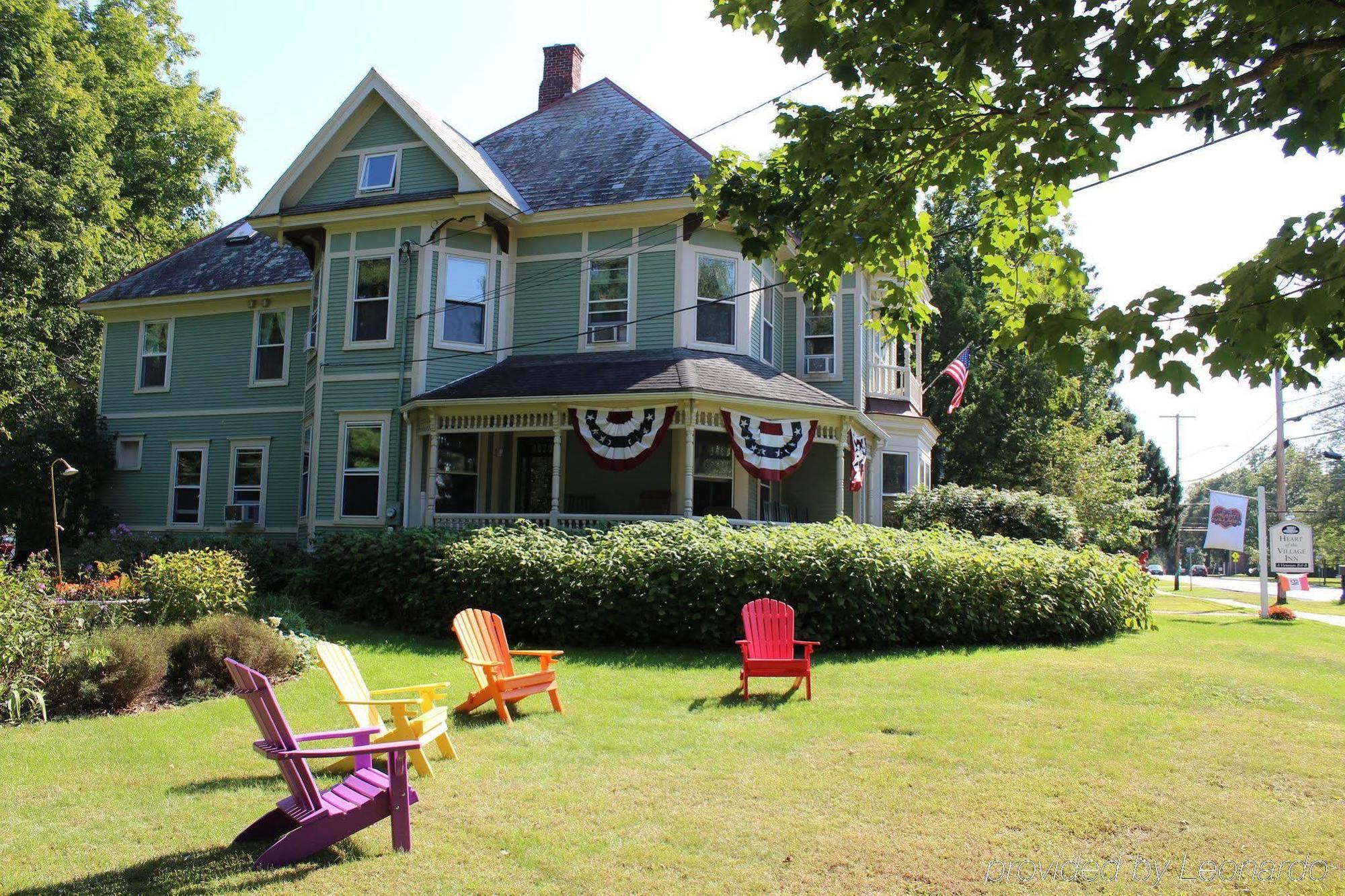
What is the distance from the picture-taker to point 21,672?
Answer: 8.48 metres

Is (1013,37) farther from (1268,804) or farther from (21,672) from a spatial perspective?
(21,672)

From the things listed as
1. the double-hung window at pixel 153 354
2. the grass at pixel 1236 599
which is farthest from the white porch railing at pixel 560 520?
the grass at pixel 1236 599

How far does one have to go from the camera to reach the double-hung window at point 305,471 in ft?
64.2

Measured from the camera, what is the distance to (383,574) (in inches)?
555

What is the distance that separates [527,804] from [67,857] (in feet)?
8.08

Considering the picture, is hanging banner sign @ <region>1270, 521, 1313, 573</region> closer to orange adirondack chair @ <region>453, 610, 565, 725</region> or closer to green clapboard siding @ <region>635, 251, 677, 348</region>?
green clapboard siding @ <region>635, 251, 677, 348</region>

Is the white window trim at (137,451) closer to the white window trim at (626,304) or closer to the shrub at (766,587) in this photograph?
the white window trim at (626,304)

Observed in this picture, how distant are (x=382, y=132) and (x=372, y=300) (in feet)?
11.5

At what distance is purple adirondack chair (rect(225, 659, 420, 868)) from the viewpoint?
4895mm

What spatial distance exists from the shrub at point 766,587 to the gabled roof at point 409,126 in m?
7.78

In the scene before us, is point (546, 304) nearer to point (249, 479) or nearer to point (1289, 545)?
point (249, 479)

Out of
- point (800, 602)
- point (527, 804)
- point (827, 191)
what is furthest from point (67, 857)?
point (800, 602)

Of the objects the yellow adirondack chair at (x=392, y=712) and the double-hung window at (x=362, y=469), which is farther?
the double-hung window at (x=362, y=469)

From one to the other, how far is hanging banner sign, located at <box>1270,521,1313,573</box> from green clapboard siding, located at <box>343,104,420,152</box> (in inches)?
744
